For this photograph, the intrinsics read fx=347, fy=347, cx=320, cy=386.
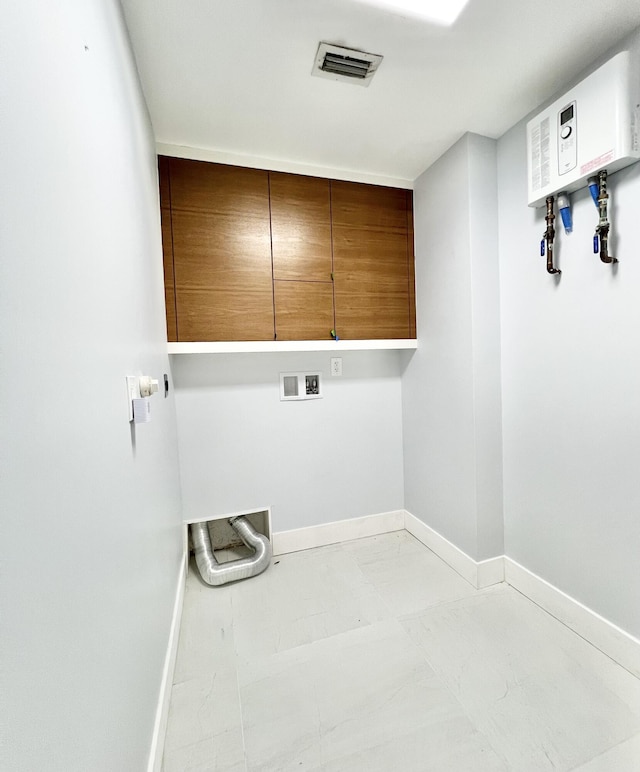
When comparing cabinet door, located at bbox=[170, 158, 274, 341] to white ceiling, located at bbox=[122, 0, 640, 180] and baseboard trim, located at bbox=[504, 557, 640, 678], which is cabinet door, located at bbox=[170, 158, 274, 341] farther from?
baseboard trim, located at bbox=[504, 557, 640, 678]

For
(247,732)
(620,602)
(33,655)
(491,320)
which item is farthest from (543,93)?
(247,732)

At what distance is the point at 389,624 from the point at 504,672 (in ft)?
1.68

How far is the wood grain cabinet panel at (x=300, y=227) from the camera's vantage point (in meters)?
2.16

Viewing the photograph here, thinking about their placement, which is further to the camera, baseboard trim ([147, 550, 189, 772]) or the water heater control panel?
the water heater control panel

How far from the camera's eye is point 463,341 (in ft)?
6.64

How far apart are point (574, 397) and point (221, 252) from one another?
6.62 ft

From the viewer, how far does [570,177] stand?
4.86 ft

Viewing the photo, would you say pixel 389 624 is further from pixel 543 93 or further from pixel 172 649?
pixel 543 93

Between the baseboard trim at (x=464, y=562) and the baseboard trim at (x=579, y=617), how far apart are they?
0.08 meters

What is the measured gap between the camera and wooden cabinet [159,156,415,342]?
2.01 meters

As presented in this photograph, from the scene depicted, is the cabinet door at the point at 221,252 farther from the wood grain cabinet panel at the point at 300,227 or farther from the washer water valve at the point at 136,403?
the washer water valve at the point at 136,403

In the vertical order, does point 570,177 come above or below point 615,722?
above

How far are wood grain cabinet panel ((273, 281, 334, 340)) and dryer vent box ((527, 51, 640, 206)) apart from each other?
1208 mm

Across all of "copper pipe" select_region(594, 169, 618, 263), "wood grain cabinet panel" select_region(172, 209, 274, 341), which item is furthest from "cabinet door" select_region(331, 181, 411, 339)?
"copper pipe" select_region(594, 169, 618, 263)
